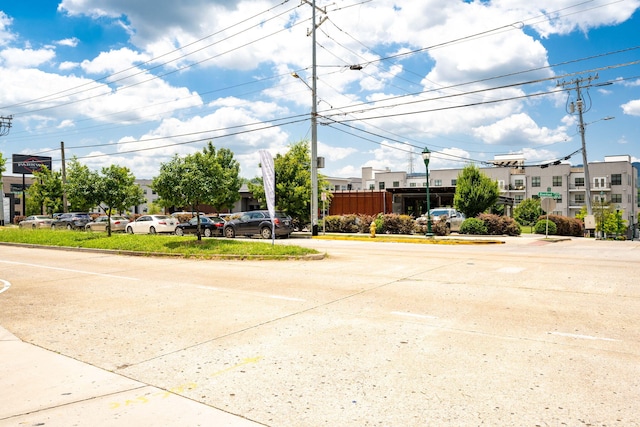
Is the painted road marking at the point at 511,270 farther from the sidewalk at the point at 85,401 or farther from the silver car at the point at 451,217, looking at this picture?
the silver car at the point at 451,217

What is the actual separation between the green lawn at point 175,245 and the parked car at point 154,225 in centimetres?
668

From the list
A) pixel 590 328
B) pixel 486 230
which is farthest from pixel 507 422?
pixel 486 230

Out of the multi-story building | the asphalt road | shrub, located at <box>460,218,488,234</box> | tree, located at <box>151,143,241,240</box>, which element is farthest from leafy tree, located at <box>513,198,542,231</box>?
the asphalt road

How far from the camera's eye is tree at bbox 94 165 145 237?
858 inches

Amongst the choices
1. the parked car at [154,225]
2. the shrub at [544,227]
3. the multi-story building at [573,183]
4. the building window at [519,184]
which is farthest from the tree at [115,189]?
the building window at [519,184]

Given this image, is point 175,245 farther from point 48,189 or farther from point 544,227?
point 48,189

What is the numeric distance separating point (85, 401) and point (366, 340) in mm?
3055

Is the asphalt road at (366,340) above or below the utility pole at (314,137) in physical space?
below

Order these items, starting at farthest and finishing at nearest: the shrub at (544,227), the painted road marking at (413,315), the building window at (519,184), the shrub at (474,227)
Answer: the building window at (519,184) → the shrub at (544,227) → the shrub at (474,227) → the painted road marking at (413,315)

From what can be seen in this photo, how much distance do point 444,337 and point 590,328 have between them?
2073mm

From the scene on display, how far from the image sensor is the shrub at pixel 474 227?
2820cm

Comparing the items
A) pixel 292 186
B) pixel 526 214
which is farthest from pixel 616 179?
pixel 292 186

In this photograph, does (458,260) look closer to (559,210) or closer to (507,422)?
(507,422)

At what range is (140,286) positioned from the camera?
33.0 feet
